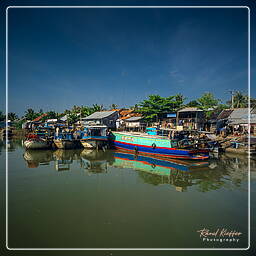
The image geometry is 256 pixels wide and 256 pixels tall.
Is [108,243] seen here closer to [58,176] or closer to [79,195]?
[79,195]

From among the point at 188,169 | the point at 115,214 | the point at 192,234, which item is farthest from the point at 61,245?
the point at 188,169

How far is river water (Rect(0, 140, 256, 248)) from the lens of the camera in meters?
5.36

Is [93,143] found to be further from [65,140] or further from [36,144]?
[36,144]

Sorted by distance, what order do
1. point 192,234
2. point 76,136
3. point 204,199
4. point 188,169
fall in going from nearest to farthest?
point 192,234, point 204,199, point 188,169, point 76,136

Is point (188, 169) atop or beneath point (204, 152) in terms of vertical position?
beneath

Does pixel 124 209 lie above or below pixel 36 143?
below

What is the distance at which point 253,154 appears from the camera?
61.6ft

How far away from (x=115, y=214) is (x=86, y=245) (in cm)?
185

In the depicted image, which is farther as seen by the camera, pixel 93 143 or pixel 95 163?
pixel 93 143

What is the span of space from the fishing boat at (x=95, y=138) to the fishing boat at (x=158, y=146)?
63.1 inches

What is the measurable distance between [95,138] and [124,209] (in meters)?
16.8

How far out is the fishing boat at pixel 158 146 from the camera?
16500 millimetres

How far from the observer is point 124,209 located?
7.14 meters

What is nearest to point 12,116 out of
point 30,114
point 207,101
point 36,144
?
point 30,114
